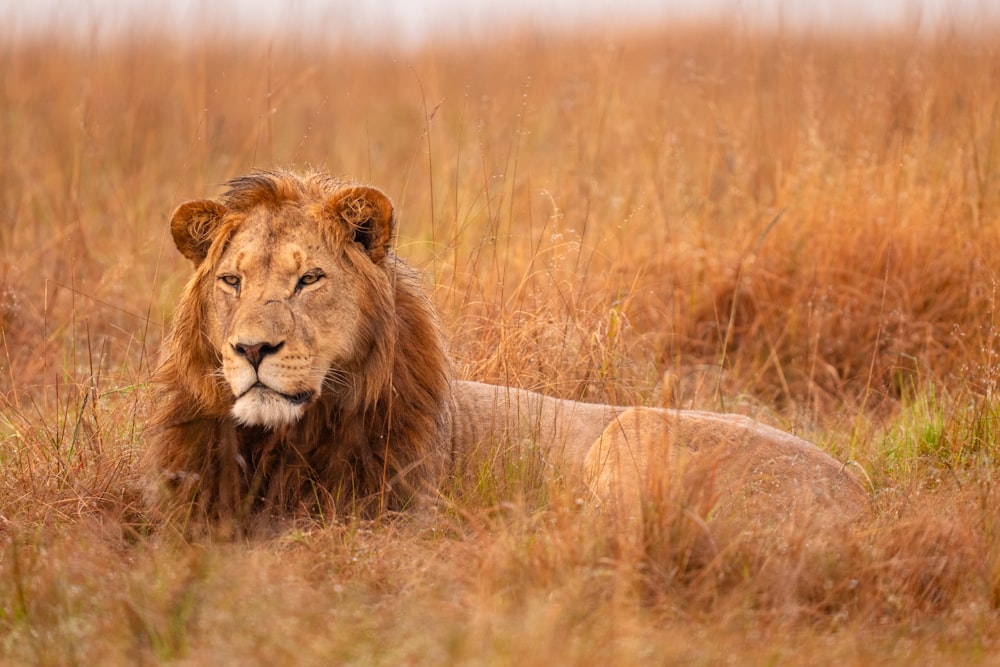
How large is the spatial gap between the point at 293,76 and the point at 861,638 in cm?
929

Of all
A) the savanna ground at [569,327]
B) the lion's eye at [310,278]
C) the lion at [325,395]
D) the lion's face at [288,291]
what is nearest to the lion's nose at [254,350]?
the lion's face at [288,291]

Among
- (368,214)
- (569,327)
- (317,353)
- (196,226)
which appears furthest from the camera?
(569,327)

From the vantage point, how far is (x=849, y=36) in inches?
392

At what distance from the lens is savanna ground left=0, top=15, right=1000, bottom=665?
133 inches

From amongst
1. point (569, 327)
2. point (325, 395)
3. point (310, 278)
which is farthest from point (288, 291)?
point (569, 327)

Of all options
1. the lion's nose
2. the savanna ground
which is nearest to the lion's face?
the lion's nose

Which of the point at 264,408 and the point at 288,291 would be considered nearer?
the point at 264,408

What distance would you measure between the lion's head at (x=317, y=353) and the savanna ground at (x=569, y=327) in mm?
229

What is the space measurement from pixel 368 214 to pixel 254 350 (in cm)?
68

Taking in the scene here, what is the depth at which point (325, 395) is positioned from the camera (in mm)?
4180

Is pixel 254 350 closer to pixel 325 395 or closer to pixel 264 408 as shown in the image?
pixel 264 408

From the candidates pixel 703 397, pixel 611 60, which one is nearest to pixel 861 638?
pixel 703 397

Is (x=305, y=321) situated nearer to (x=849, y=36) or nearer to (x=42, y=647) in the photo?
(x=42, y=647)

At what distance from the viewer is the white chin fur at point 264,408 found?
385 centimetres
